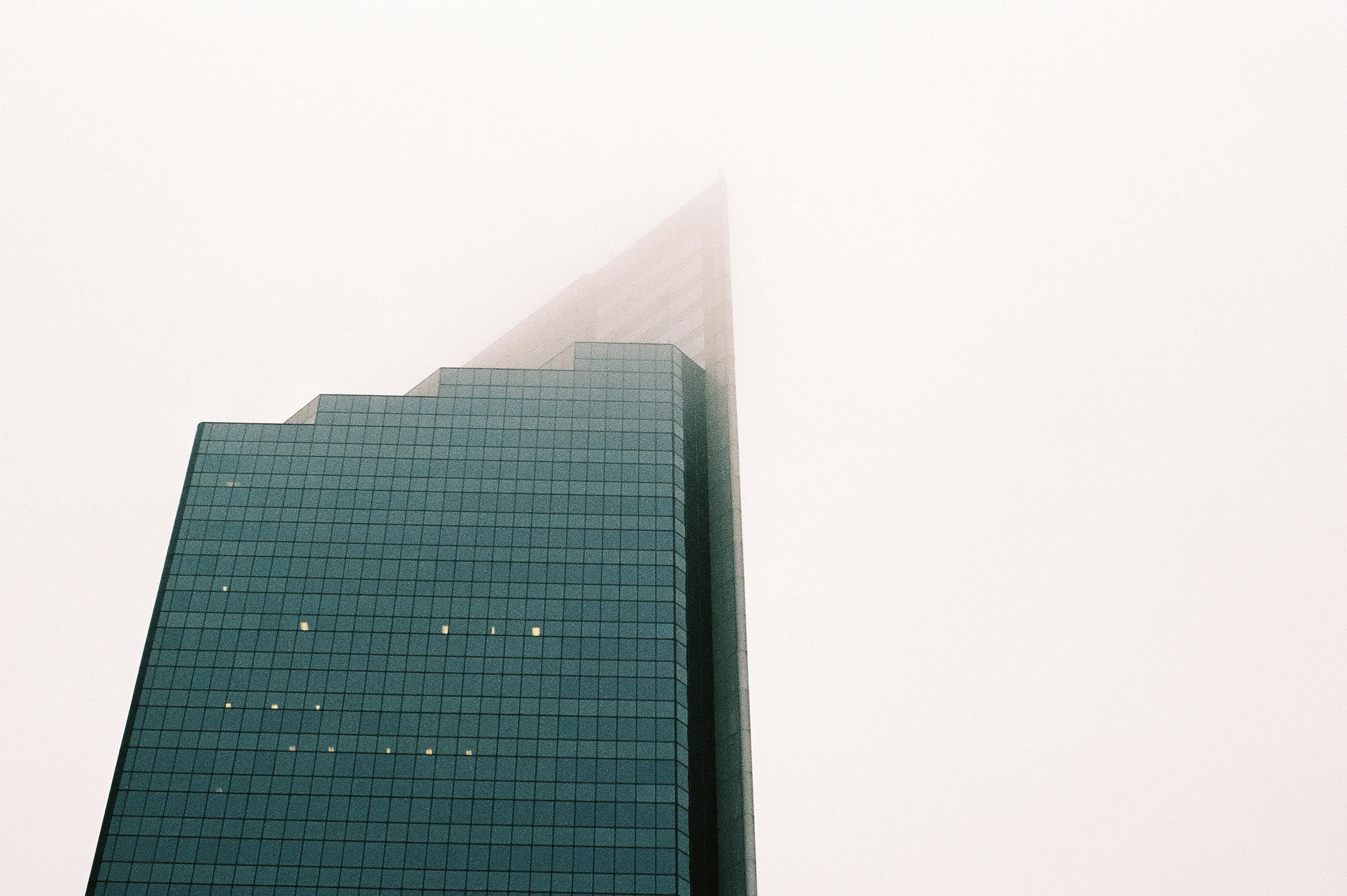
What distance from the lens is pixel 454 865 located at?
3529 inches

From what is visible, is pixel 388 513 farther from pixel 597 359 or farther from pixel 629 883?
pixel 629 883

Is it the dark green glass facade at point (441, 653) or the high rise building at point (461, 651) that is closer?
the dark green glass facade at point (441, 653)

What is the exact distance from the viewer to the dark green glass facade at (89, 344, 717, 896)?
90.8 m

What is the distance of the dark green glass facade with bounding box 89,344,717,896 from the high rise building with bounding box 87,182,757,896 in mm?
225

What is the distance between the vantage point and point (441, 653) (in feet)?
333

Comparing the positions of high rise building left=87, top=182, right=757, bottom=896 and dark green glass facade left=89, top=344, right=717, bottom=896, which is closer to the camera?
dark green glass facade left=89, top=344, right=717, bottom=896

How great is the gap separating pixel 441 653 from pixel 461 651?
182 centimetres

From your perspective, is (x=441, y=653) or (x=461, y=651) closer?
(x=441, y=653)

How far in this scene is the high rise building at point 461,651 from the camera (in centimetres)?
9088

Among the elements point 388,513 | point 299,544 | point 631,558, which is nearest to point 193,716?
point 299,544

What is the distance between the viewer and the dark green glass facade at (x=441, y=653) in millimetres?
90750

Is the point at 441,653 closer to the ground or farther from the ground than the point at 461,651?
closer to the ground

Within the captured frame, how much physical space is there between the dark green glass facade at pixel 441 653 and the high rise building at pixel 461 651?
23 cm

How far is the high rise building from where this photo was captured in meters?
90.9
